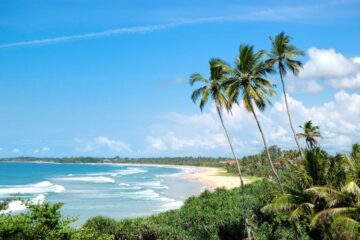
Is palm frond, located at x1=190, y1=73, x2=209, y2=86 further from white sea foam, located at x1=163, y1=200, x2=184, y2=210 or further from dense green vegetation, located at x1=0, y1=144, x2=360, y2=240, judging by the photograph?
white sea foam, located at x1=163, y1=200, x2=184, y2=210

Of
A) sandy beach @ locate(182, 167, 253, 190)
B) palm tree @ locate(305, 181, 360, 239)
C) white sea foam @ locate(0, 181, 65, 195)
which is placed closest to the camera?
palm tree @ locate(305, 181, 360, 239)

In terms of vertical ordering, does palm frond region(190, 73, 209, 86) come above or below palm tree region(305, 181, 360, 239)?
above

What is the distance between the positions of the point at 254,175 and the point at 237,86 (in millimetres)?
80563

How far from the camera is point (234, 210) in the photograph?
28281mm

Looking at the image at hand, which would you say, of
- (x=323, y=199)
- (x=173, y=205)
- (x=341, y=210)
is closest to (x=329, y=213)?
(x=341, y=210)

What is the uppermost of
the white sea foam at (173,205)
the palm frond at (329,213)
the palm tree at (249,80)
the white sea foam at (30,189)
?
the palm tree at (249,80)

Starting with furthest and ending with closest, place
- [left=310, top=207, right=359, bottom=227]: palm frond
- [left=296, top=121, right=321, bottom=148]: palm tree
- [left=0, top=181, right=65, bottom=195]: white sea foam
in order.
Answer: [left=0, top=181, right=65, bottom=195]: white sea foam
[left=296, top=121, right=321, bottom=148]: palm tree
[left=310, top=207, right=359, bottom=227]: palm frond

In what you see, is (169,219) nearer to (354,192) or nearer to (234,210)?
(234,210)

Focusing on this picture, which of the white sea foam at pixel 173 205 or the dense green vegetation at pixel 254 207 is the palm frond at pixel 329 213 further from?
the white sea foam at pixel 173 205

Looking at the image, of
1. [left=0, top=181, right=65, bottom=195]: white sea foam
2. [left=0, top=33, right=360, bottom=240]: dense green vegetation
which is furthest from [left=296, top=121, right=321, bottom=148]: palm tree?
[left=0, top=181, right=65, bottom=195]: white sea foam

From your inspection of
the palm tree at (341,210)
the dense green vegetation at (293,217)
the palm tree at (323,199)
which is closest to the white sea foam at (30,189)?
the dense green vegetation at (293,217)

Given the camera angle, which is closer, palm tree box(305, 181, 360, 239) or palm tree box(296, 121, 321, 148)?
palm tree box(305, 181, 360, 239)

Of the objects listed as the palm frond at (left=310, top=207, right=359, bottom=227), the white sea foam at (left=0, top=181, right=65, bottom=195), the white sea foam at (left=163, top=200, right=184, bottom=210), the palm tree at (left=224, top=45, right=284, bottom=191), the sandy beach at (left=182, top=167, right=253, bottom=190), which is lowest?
the white sea foam at (left=163, top=200, right=184, bottom=210)

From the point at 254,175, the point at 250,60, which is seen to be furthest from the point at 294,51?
the point at 254,175
